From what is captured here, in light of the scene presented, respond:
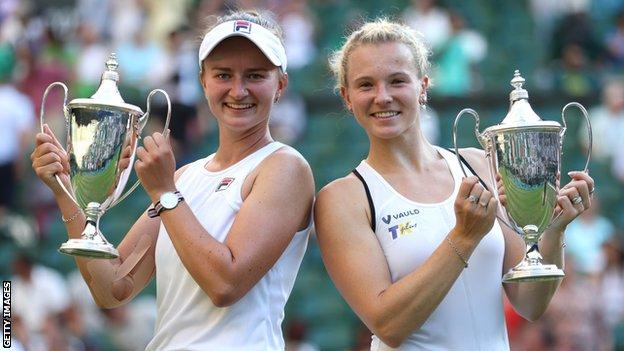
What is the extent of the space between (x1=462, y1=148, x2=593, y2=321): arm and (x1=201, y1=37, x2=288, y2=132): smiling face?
0.71 meters

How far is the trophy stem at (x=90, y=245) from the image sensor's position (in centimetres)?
424

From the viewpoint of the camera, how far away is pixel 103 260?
4559mm

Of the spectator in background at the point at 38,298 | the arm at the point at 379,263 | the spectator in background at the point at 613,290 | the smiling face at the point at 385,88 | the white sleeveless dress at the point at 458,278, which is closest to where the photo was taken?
the arm at the point at 379,263

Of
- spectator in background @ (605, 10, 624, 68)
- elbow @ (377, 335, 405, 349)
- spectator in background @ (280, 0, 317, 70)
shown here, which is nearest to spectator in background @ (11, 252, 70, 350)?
spectator in background @ (280, 0, 317, 70)

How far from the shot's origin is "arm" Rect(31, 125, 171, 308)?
4535 millimetres

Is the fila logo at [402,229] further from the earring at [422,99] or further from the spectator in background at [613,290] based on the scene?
the spectator in background at [613,290]

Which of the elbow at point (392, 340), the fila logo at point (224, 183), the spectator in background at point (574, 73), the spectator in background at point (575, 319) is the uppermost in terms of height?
the spectator in background at point (574, 73)

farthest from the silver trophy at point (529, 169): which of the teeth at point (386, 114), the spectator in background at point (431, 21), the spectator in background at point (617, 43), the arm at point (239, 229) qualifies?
the spectator in background at point (617, 43)

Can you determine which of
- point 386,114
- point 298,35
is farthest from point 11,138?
point 386,114

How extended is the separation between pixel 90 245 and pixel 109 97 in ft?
1.59

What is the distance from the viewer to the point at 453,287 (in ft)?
14.4

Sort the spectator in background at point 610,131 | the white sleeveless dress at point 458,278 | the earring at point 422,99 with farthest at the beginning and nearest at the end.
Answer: the spectator in background at point 610,131 < the earring at point 422,99 < the white sleeveless dress at point 458,278

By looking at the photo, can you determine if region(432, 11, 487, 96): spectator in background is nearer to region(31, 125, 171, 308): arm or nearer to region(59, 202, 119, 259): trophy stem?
region(31, 125, 171, 308): arm

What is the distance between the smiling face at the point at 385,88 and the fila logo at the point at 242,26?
35cm
